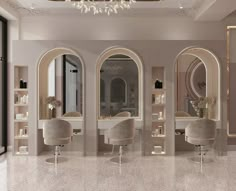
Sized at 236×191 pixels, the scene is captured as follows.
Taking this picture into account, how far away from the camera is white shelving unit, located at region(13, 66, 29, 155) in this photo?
705 cm

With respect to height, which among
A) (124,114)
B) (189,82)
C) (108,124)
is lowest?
(108,124)

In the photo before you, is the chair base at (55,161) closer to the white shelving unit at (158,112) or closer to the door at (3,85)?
the door at (3,85)

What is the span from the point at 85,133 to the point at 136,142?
1266 mm

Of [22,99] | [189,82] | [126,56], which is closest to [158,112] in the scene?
[189,82]

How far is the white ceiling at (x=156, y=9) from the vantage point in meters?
6.59

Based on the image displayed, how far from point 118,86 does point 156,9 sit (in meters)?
1.99

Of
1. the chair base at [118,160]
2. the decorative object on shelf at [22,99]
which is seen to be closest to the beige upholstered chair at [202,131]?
the chair base at [118,160]

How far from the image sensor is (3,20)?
7285mm

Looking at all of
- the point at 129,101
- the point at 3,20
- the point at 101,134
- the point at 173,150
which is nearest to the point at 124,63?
the point at 129,101

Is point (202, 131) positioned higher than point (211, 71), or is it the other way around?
point (211, 71)

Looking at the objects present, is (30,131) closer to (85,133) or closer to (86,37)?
(85,133)

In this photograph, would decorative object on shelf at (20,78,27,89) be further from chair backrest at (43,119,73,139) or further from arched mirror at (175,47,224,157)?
arched mirror at (175,47,224,157)

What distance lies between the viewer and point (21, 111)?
743 cm

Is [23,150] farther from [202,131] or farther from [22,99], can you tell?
[202,131]
